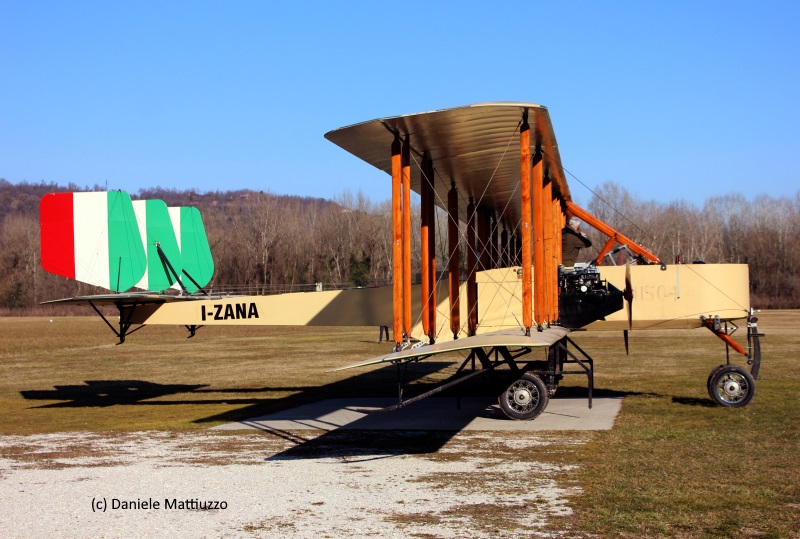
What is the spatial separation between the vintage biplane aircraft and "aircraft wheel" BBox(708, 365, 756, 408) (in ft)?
0.07

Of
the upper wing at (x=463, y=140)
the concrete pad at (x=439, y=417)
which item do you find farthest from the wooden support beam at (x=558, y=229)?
the concrete pad at (x=439, y=417)

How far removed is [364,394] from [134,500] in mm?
9700

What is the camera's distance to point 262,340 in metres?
39.6

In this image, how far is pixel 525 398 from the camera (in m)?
12.6

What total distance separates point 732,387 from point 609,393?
9.87 feet

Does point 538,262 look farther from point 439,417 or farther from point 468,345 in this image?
point 439,417

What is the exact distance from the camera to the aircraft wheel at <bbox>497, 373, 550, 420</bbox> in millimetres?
12484

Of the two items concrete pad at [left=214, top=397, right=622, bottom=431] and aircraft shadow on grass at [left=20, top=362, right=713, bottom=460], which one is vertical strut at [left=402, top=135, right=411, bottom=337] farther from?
concrete pad at [left=214, top=397, right=622, bottom=431]

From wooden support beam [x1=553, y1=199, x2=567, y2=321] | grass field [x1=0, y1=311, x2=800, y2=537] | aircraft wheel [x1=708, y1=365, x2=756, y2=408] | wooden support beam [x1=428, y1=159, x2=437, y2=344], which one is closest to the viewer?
grass field [x1=0, y1=311, x2=800, y2=537]

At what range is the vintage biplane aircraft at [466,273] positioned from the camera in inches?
421

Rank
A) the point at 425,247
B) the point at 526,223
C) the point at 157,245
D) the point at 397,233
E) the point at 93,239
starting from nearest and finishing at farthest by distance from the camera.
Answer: the point at 397,233
the point at 526,223
the point at 425,247
the point at 93,239
the point at 157,245

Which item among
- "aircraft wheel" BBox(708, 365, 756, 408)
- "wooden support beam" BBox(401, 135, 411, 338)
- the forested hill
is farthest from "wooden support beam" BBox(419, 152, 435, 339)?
the forested hill

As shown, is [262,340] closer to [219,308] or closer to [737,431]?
[219,308]

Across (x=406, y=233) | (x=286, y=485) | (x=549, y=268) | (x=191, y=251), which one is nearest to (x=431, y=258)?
(x=406, y=233)
